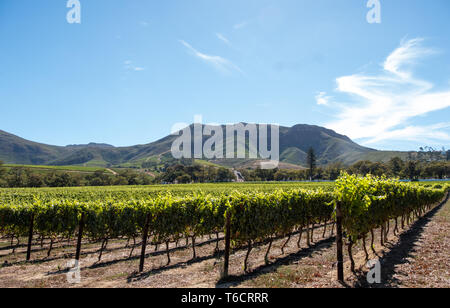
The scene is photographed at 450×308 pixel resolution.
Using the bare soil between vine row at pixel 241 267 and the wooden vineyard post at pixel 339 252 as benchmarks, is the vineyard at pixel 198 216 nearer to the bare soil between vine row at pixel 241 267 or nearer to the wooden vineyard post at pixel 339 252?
the bare soil between vine row at pixel 241 267

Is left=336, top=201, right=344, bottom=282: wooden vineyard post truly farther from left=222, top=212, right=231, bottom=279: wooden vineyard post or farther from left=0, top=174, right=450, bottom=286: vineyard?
left=222, top=212, right=231, bottom=279: wooden vineyard post

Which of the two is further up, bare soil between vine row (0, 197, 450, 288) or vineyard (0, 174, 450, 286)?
vineyard (0, 174, 450, 286)

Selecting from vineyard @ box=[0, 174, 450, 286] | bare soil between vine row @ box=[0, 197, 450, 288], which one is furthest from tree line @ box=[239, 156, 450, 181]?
bare soil between vine row @ box=[0, 197, 450, 288]

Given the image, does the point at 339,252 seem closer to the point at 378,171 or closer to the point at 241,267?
the point at 241,267

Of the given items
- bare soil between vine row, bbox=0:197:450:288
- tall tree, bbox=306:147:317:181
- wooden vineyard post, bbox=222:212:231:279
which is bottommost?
bare soil between vine row, bbox=0:197:450:288

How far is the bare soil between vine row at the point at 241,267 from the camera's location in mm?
8507

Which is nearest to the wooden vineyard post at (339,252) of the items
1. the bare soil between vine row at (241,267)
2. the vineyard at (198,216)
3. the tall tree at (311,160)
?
the bare soil between vine row at (241,267)

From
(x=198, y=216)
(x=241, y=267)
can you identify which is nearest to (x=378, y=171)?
(x=198, y=216)

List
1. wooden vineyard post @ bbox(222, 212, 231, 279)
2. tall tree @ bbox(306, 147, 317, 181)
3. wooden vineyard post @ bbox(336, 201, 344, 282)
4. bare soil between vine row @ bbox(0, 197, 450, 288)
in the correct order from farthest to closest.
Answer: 1. tall tree @ bbox(306, 147, 317, 181)
2. wooden vineyard post @ bbox(222, 212, 231, 279)
3. bare soil between vine row @ bbox(0, 197, 450, 288)
4. wooden vineyard post @ bbox(336, 201, 344, 282)

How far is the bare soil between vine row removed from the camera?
27.9 feet

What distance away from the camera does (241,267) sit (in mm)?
10586

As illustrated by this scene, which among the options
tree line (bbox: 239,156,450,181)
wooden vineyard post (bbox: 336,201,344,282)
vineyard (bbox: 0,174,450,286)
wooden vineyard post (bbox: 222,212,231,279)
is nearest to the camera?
wooden vineyard post (bbox: 336,201,344,282)
